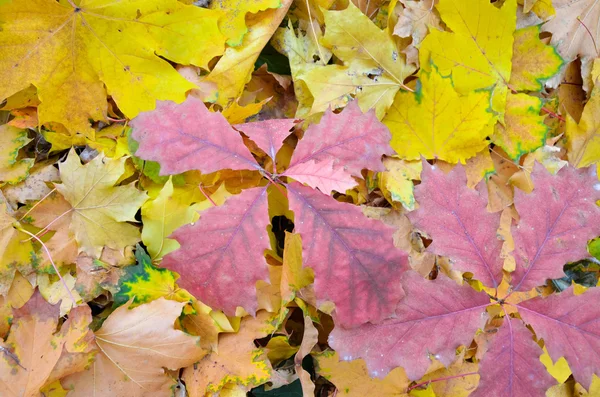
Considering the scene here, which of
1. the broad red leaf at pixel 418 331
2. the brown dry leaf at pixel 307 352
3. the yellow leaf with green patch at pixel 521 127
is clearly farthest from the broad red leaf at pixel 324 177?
the yellow leaf with green patch at pixel 521 127

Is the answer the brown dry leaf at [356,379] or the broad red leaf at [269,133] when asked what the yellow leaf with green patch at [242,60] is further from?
the brown dry leaf at [356,379]

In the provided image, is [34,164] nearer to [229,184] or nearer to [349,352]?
[229,184]

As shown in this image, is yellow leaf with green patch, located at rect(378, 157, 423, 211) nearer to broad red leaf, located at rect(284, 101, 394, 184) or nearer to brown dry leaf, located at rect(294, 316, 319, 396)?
broad red leaf, located at rect(284, 101, 394, 184)

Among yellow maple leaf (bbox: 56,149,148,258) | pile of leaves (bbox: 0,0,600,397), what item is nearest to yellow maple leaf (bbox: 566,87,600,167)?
pile of leaves (bbox: 0,0,600,397)

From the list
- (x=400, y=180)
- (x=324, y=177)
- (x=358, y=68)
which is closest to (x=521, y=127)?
(x=400, y=180)

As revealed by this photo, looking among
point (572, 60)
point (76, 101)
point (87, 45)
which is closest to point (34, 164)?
point (76, 101)
